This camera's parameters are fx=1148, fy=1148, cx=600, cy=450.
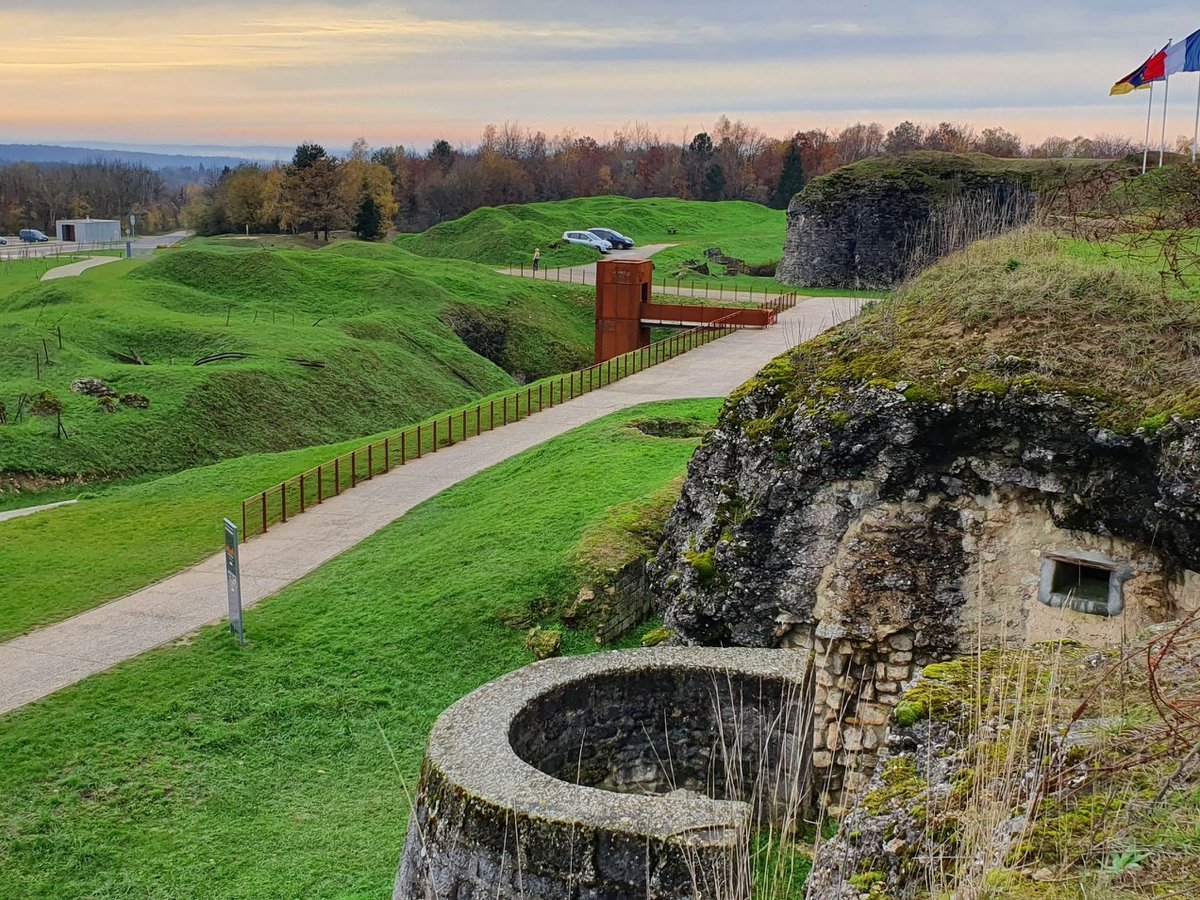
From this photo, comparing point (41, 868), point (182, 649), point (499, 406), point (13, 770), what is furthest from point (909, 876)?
point (499, 406)

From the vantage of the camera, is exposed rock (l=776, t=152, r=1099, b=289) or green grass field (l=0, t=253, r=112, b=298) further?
green grass field (l=0, t=253, r=112, b=298)

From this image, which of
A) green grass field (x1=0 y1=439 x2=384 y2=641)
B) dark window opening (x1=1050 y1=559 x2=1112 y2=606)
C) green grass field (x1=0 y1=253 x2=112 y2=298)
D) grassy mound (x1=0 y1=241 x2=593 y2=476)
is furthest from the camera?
green grass field (x1=0 y1=253 x2=112 y2=298)

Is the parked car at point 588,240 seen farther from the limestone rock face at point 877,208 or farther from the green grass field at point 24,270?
the green grass field at point 24,270

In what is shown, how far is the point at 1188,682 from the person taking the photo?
5.51m

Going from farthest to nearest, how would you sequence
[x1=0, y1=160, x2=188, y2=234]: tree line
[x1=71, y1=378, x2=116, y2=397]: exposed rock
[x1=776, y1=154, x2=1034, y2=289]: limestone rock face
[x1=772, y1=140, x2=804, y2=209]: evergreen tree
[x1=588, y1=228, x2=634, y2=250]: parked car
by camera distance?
[x1=0, y1=160, x2=188, y2=234]: tree line < [x1=772, y1=140, x2=804, y2=209]: evergreen tree < [x1=588, y1=228, x2=634, y2=250]: parked car < [x1=776, y1=154, x2=1034, y2=289]: limestone rock face < [x1=71, y1=378, x2=116, y2=397]: exposed rock

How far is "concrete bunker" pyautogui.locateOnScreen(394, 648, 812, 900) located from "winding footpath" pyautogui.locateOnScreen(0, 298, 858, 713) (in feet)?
24.9

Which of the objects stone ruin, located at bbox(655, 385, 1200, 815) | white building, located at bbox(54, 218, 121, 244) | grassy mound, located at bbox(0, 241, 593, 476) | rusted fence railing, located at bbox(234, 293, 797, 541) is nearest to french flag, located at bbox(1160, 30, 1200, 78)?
stone ruin, located at bbox(655, 385, 1200, 815)

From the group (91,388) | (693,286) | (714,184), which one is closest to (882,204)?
(693,286)

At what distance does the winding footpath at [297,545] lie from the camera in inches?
590

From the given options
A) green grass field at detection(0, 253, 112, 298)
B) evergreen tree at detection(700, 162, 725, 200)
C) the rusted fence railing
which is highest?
evergreen tree at detection(700, 162, 725, 200)

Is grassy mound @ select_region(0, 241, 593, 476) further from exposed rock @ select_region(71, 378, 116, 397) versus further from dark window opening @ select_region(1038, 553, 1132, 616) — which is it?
dark window opening @ select_region(1038, 553, 1132, 616)

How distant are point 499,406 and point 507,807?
69.1 ft

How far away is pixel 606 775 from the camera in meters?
9.91

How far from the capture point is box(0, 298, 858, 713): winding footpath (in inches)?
590
